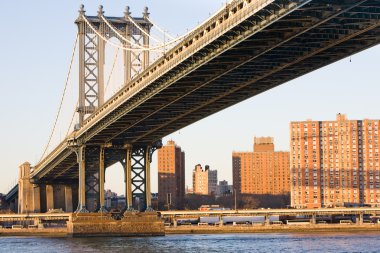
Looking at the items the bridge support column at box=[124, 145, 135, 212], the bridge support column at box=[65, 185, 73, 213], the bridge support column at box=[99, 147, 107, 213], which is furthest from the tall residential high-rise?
the bridge support column at box=[99, 147, 107, 213]

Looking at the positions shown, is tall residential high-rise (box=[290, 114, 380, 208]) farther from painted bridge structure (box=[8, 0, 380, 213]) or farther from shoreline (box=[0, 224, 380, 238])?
painted bridge structure (box=[8, 0, 380, 213])

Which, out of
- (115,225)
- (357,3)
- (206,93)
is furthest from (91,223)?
(357,3)

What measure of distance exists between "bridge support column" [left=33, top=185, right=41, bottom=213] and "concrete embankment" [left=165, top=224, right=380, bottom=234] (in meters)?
26.7

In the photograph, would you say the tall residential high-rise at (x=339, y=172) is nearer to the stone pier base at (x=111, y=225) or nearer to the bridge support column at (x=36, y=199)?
the bridge support column at (x=36, y=199)

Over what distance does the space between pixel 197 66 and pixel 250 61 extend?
392 centimetres

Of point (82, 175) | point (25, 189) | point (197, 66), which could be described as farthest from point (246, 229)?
point (197, 66)

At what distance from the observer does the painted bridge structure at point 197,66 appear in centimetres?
5069

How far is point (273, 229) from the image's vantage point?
Result: 422ft

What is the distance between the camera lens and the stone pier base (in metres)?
99.9

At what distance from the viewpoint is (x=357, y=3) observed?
45625 millimetres

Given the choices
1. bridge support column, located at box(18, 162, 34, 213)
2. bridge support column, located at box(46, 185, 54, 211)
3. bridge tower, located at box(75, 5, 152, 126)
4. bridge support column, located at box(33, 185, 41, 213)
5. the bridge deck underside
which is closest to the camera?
the bridge deck underside

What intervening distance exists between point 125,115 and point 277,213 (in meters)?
48.3

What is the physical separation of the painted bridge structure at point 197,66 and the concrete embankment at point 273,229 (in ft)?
48.8

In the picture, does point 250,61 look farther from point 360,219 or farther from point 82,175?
point 360,219
